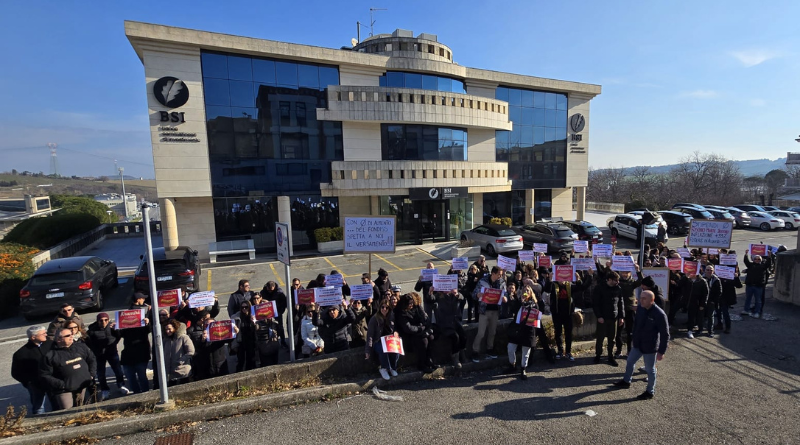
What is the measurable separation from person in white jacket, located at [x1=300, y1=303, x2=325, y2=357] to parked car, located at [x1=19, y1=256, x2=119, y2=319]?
26.2 ft

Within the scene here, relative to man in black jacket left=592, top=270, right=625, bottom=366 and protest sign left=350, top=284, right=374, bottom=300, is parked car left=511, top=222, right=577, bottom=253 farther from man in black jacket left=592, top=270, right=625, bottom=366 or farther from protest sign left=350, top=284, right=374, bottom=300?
protest sign left=350, top=284, right=374, bottom=300

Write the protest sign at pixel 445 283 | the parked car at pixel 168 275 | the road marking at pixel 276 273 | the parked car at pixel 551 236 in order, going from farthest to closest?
1. the parked car at pixel 551 236
2. the road marking at pixel 276 273
3. the parked car at pixel 168 275
4. the protest sign at pixel 445 283

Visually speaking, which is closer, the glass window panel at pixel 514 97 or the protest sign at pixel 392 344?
the protest sign at pixel 392 344

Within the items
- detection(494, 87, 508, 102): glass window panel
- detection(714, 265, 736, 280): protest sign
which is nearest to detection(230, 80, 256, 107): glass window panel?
detection(494, 87, 508, 102): glass window panel

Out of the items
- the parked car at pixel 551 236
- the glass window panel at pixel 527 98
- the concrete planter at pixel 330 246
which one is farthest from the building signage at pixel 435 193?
the glass window panel at pixel 527 98

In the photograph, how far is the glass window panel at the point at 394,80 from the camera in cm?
2239

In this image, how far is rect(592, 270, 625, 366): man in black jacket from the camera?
7.04m

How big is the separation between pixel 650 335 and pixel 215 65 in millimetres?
20759

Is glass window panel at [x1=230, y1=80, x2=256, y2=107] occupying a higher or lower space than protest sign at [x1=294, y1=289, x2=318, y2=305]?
higher

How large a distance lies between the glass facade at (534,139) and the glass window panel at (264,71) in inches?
→ 596

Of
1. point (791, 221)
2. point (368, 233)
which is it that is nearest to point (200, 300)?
point (368, 233)

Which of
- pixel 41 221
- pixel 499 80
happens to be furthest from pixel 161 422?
pixel 499 80

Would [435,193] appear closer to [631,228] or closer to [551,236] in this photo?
[551,236]

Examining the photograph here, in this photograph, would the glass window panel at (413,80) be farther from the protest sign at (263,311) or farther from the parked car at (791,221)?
the parked car at (791,221)
